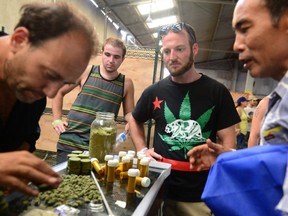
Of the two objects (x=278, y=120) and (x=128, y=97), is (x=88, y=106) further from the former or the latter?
(x=278, y=120)

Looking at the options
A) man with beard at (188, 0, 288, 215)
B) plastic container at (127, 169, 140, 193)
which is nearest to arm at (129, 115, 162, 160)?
plastic container at (127, 169, 140, 193)

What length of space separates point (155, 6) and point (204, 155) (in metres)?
4.82

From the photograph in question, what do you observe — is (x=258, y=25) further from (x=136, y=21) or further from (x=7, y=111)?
(x=136, y=21)

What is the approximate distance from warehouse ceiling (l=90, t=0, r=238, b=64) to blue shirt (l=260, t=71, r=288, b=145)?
170 inches

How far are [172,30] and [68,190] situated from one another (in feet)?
3.53

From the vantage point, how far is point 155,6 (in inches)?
218

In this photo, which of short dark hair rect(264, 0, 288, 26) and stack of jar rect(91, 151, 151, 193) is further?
stack of jar rect(91, 151, 151, 193)

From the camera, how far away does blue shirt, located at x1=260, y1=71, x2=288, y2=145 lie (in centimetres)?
64

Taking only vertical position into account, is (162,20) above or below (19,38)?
above

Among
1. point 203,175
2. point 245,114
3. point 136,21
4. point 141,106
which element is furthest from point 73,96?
point 136,21

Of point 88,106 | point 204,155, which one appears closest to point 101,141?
point 204,155

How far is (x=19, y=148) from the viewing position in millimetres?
1124

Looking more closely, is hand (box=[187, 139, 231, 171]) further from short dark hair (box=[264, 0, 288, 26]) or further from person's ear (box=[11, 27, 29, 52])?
person's ear (box=[11, 27, 29, 52])

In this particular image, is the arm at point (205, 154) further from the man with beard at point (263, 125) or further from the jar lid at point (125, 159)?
the man with beard at point (263, 125)
